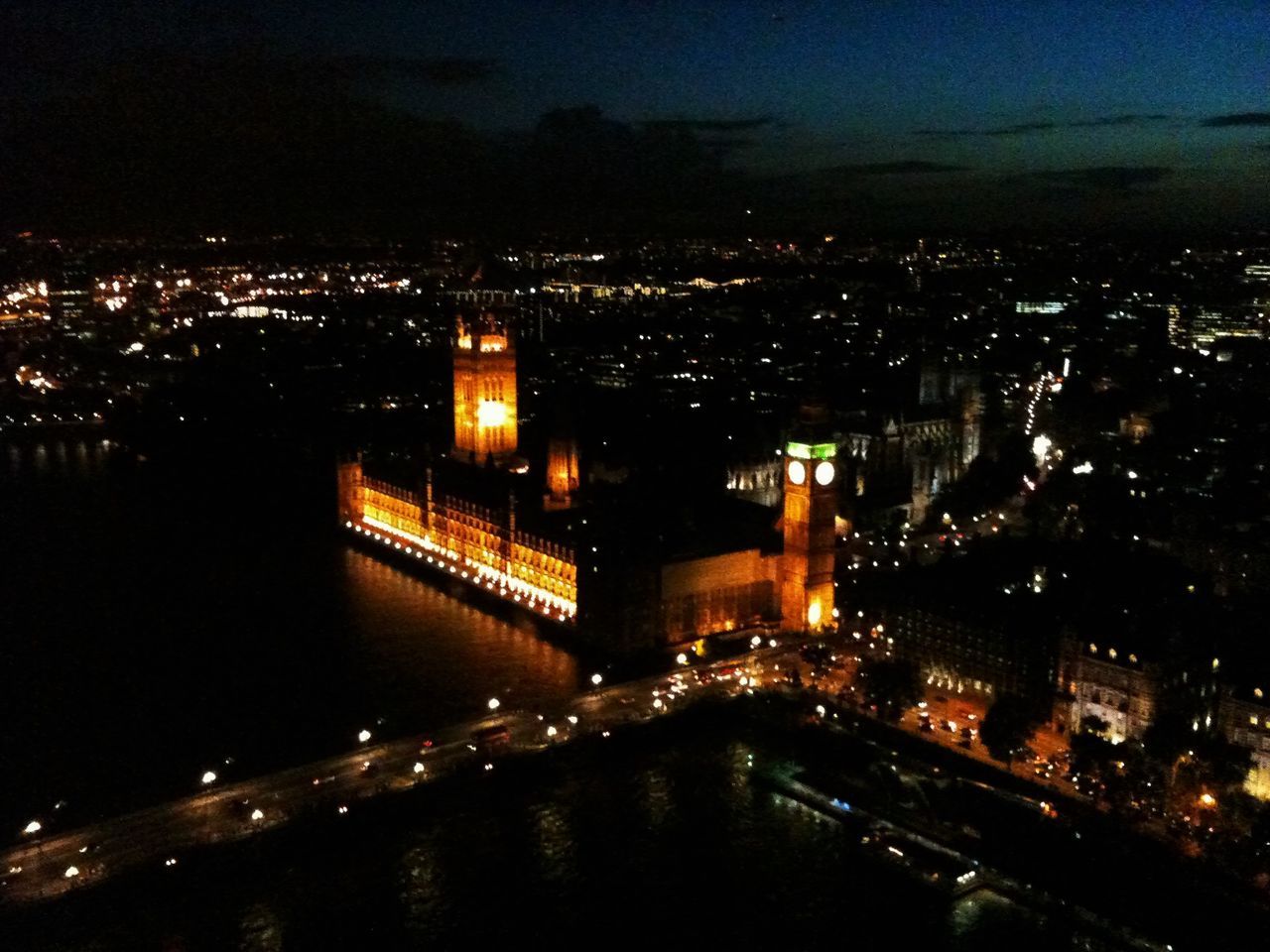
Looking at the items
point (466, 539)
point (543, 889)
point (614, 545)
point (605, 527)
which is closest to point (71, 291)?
point (466, 539)

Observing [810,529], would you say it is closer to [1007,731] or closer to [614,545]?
[614,545]

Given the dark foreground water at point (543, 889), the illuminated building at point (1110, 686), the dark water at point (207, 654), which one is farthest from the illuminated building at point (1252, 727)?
the dark water at point (207, 654)

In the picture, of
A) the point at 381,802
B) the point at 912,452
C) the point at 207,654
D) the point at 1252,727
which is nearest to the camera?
the point at 381,802

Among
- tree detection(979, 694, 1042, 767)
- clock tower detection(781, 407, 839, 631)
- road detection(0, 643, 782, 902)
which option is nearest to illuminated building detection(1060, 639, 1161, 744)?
tree detection(979, 694, 1042, 767)

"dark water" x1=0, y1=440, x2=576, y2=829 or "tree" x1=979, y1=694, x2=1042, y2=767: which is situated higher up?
"tree" x1=979, y1=694, x2=1042, y2=767

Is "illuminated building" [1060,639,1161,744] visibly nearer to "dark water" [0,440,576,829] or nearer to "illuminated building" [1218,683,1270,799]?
"illuminated building" [1218,683,1270,799]

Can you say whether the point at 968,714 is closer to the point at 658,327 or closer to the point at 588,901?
the point at 588,901

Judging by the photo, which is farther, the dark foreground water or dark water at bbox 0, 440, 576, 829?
dark water at bbox 0, 440, 576, 829
